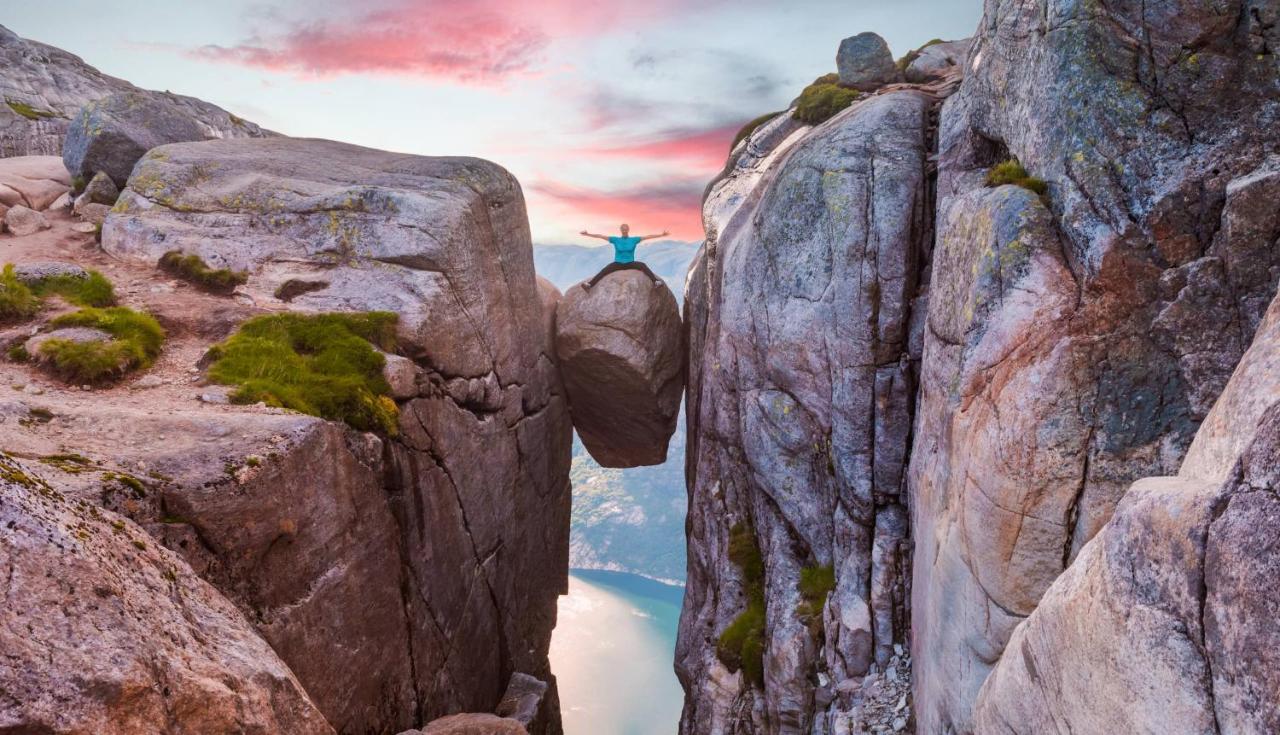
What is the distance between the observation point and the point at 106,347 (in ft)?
51.6

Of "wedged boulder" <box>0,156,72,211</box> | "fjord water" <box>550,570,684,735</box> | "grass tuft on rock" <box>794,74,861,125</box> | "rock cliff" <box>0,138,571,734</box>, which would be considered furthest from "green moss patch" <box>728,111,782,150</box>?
"fjord water" <box>550,570,684,735</box>

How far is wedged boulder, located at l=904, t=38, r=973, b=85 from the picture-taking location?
24.9 metres

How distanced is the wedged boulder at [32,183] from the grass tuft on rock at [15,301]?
1223 centimetres

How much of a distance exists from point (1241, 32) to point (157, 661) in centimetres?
1676

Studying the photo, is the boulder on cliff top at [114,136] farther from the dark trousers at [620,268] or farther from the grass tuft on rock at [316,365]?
the dark trousers at [620,268]

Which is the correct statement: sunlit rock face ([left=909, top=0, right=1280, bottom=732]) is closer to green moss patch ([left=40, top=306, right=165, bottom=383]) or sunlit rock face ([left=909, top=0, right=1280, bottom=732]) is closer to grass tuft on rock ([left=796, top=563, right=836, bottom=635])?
grass tuft on rock ([left=796, top=563, right=836, bottom=635])

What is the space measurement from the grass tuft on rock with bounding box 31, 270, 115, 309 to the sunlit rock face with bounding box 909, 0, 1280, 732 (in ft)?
69.4

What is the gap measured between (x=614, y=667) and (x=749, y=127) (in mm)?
97458

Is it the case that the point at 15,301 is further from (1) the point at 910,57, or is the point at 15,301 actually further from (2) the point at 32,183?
(1) the point at 910,57

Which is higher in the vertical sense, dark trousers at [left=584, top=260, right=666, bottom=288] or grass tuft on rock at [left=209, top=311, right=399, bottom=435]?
dark trousers at [left=584, top=260, right=666, bottom=288]

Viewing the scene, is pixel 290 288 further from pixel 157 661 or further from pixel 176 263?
pixel 157 661

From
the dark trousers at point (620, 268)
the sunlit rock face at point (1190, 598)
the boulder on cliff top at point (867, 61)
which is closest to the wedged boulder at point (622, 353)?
the dark trousers at point (620, 268)

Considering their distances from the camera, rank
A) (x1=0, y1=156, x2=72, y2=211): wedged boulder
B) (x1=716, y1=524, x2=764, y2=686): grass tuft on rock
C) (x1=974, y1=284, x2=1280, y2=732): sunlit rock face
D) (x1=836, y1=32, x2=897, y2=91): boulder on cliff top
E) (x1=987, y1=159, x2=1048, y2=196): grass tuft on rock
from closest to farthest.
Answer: (x1=974, y1=284, x2=1280, y2=732): sunlit rock face
(x1=987, y1=159, x2=1048, y2=196): grass tuft on rock
(x1=716, y1=524, x2=764, y2=686): grass tuft on rock
(x1=836, y1=32, x2=897, y2=91): boulder on cliff top
(x1=0, y1=156, x2=72, y2=211): wedged boulder

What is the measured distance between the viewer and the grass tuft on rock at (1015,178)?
12.8 metres
